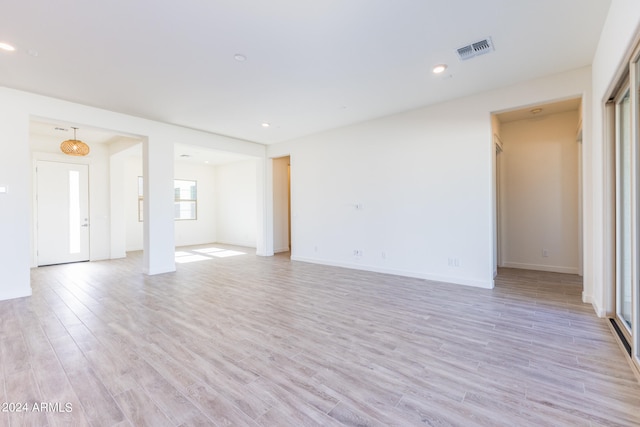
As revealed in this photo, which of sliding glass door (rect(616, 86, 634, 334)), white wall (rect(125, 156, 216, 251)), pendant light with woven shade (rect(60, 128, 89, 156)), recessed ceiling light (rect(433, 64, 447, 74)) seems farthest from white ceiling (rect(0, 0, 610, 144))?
white wall (rect(125, 156, 216, 251))

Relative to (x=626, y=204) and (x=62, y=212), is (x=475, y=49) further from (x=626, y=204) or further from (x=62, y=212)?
(x=62, y=212)

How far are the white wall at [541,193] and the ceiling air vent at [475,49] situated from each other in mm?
3323

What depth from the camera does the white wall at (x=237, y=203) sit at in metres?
9.23

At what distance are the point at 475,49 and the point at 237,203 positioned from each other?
319 inches

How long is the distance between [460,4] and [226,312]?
3.75 metres

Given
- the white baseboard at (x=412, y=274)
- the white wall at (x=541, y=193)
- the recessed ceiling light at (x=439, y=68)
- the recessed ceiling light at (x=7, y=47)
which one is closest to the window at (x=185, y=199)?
the white baseboard at (x=412, y=274)

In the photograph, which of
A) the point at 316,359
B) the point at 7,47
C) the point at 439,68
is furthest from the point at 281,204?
the point at 316,359

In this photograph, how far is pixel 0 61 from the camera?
314 cm

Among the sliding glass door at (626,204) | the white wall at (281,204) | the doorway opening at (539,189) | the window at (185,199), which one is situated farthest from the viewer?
the window at (185,199)

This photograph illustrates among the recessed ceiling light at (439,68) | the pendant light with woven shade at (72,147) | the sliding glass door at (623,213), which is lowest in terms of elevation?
the sliding glass door at (623,213)

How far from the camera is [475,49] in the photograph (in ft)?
9.89

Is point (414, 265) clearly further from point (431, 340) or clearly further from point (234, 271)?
point (234, 271)

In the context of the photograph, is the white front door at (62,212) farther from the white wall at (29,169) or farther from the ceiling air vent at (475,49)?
the ceiling air vent at (475,49)

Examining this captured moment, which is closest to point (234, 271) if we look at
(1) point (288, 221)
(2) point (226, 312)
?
(2) point (226, 312)
